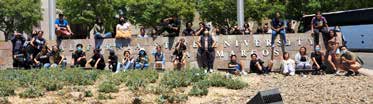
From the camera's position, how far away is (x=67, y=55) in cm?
2081

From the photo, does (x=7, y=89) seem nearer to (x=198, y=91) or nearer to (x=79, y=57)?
(x=198, y=91)

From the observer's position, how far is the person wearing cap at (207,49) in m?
18.2

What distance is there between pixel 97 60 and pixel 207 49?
11.3ft

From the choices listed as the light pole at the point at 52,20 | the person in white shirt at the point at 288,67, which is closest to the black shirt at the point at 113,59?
the light pole at the point at 52,20

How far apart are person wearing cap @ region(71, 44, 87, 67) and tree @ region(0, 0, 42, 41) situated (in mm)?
35254

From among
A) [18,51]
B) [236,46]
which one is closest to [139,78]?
[236,46]

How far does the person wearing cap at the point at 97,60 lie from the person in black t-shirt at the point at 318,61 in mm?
6408

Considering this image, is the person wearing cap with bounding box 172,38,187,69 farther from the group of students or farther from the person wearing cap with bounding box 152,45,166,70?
the person wearing cap with bounding box 152,45,166,70

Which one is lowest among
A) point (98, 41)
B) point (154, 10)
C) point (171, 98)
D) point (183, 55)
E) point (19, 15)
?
point (171, 98)

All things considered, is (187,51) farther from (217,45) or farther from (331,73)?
(331,73)

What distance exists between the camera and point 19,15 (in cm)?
5400

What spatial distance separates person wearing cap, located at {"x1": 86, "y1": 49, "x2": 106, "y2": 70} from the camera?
18.3 meters

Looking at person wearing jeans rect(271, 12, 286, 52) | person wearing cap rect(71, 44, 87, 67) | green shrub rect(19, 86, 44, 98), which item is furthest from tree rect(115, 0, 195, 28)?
green shrub rect(19, 86, 44, 98)

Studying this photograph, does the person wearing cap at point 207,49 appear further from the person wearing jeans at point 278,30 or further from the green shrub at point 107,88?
the green shrub at point 107,88
